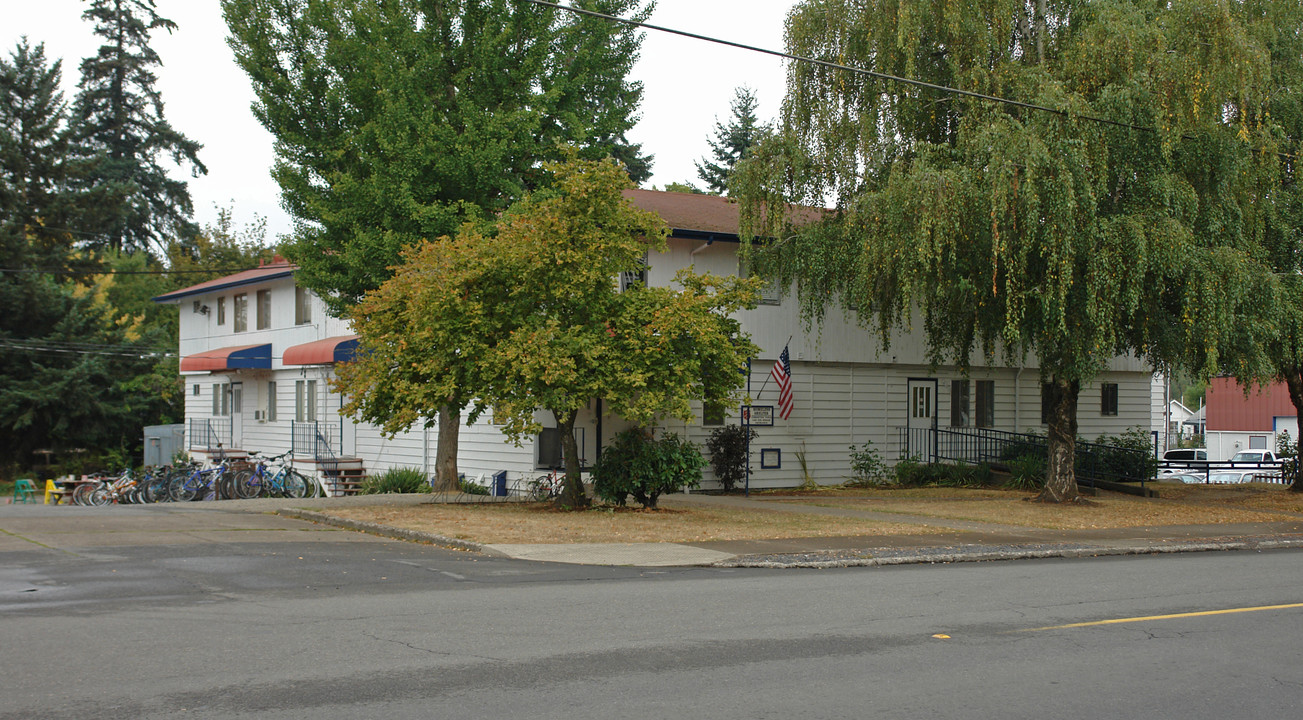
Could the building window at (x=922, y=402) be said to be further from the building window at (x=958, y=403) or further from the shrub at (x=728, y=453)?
the shrub at (x=728, y=453)

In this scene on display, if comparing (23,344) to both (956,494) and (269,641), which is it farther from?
(269,641)

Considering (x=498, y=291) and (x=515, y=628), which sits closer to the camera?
(x=515, y=628)

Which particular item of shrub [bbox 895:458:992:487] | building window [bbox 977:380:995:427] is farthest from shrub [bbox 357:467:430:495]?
building window [bbox 977:380:995:427]

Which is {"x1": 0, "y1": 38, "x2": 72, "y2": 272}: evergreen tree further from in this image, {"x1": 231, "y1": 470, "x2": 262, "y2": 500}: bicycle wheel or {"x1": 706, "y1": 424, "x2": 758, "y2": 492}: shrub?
{"x1": 706, "y1": 424, "x2": 758, "y2": 492}: shrub

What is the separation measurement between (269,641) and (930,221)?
1346cm

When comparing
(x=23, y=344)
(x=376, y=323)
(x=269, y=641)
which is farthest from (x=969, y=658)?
(x=23, y=344)

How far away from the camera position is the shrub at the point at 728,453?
25344mm

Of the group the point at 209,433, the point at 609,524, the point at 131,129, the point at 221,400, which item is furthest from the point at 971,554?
the point at 131,129

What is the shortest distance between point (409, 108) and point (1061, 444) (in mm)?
14388

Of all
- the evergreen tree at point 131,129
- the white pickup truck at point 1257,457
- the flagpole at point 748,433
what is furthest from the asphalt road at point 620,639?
the evergreen tree at point 131,129

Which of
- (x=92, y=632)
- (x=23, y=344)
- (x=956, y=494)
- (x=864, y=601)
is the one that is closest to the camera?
(x=92, y=632)

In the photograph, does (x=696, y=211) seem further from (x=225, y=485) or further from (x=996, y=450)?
(x=225, y=485)

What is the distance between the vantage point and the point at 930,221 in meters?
18.5

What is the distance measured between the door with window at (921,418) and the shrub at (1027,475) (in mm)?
2781
